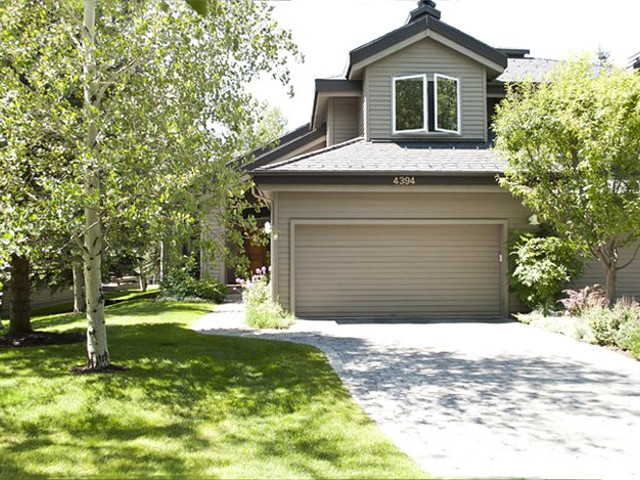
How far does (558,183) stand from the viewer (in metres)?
10.9

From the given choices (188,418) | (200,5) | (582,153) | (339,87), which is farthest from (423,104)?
(200,5)

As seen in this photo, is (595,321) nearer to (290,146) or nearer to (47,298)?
(290,146)

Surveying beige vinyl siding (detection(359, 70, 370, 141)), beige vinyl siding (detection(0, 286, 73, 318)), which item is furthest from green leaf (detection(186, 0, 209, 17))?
beige vinyl siding (detection(0, 286, 73, 318))

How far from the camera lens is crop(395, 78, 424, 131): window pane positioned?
1515 centimetres

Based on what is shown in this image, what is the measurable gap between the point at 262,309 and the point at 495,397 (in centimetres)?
648

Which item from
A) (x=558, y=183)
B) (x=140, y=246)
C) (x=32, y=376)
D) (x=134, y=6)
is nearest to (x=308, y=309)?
(x=140, y=246)

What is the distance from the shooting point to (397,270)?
43.2 feet

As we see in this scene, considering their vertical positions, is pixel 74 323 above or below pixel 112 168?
below

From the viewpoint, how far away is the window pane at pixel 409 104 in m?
15.1

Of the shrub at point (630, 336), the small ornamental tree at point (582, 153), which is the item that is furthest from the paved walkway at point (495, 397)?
the small ornamental tree at point (582, 153)

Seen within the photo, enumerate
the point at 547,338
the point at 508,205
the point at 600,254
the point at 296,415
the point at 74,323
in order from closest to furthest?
the point at 296,415 < the point at 547,338 < the point at 600,254 < the point at 74,323 < the point at 508,205

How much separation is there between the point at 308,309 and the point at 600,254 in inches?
250

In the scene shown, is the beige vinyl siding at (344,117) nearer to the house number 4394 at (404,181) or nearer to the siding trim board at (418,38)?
the siding trim board at (418,38)

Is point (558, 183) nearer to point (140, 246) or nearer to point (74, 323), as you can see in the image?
point (140, 246)
